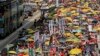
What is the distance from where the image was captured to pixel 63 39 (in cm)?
3500

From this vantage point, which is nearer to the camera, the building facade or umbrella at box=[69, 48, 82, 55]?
umbrella at box=[69, 48, 82, 55]

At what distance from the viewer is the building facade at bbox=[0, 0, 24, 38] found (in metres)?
41.6

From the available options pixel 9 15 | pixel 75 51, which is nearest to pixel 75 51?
pixel 75 51

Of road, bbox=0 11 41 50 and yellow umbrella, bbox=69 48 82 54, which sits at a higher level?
yellow umbrella, bbox=69 48 82 54

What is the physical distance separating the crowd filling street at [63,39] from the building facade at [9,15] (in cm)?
318

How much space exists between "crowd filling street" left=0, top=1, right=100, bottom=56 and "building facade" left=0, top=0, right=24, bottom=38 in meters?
3.18

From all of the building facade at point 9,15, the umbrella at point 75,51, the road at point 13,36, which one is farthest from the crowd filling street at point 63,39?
the building facade at point 9,15

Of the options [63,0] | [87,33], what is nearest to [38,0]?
[63,0]

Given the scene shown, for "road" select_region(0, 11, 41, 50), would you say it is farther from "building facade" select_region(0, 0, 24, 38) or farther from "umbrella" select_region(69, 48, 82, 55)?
"umbrella" select_region(69, 48, 82, 55)

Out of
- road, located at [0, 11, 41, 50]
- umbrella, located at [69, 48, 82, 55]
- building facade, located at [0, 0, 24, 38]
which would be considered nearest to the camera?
umbrella, located at [69, 48, 82, 55]

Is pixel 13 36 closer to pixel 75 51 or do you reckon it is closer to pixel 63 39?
pixel 63 39

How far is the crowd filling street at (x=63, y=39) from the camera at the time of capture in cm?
3109

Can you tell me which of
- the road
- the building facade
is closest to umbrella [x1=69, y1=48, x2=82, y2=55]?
the road

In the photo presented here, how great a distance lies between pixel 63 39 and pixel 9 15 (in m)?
11.3
